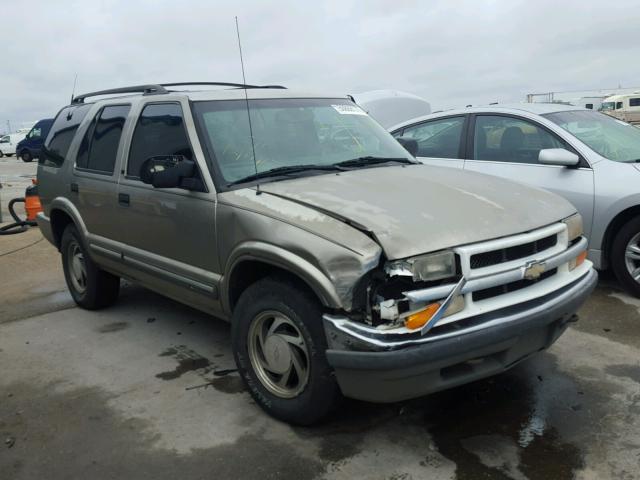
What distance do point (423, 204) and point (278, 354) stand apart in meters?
1.11

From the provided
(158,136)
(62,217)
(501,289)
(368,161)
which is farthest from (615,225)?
(62,217)

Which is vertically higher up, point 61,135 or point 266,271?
point 61,135

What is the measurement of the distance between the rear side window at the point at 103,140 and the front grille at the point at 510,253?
3.08 meters

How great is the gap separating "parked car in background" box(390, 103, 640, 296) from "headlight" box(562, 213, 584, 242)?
1790mm

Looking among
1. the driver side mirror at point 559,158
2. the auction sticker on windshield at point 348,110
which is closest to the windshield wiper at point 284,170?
the auction sticker on windshield at point 348,110

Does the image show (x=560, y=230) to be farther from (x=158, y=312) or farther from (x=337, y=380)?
(x=158, y=312)

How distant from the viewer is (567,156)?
17.5 ft

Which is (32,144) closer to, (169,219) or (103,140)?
(103,140)

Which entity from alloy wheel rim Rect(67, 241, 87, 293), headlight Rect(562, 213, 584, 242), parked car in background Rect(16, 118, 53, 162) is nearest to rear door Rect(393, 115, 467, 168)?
headlight Rect(562, 213, 584, 242)

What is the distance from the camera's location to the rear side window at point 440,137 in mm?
6406

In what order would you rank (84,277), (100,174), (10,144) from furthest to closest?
(10,144) → (84,277) → (100,174)

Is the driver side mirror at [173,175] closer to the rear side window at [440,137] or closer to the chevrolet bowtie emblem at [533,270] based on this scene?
the chevrolet bowtie emblem at [533,270]

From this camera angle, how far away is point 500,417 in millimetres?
3383

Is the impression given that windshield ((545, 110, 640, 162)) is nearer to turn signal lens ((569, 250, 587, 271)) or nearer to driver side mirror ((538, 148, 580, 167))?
driver side mirror ((538, 148, 580, 167))
